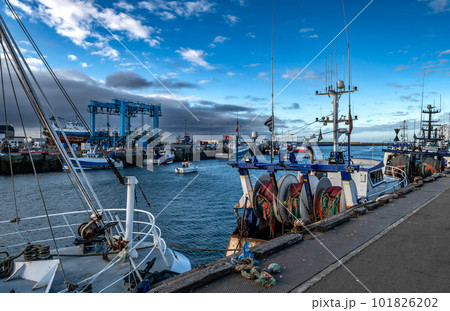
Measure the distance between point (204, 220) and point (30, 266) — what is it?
1728cm

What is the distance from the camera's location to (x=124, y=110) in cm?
7525

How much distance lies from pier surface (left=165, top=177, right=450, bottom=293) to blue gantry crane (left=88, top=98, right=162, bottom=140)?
75.2 meters

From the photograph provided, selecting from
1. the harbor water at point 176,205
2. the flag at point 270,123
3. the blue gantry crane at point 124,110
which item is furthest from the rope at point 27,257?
the blue gantry crane at point 124,110

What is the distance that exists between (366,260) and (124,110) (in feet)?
256

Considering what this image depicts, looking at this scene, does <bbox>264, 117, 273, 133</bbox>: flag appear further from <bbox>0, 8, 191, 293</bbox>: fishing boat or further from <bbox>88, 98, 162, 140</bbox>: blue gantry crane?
<bbox>88, 98, 162, 140</bbox>: blue gantry crane

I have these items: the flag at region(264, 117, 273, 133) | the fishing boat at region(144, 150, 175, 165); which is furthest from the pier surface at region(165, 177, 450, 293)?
the fishing boat at region(144, 150, 175, 165)

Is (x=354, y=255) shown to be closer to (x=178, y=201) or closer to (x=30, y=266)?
(x=30, y=266)

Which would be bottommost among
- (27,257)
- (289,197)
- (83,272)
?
(83,272)

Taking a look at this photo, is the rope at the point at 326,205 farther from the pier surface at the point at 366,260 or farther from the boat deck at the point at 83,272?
the boat deck at the point at 83,272

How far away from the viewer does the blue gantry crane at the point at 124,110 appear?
73.9 m

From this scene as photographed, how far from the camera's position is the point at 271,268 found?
4723mm

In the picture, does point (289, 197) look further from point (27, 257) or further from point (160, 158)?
point (160, 158)

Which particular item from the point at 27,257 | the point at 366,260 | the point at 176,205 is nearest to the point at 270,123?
the point at 366,260
